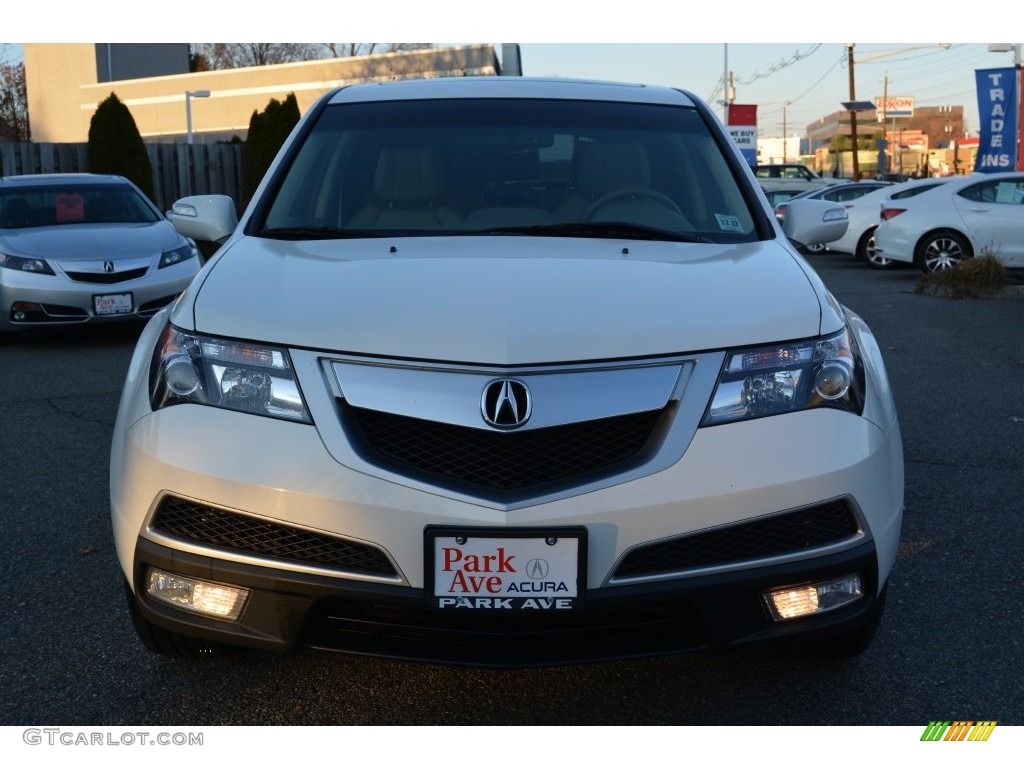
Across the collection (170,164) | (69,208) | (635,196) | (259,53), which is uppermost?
(259,53)

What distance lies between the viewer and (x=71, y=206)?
10516 millimetres

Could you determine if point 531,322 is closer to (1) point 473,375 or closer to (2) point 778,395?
(1) point 473,375

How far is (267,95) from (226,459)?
57662 mm

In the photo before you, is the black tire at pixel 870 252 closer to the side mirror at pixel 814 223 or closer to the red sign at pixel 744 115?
the side mirror at pixel 814 223

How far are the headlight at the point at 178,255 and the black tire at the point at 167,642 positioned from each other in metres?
7.11

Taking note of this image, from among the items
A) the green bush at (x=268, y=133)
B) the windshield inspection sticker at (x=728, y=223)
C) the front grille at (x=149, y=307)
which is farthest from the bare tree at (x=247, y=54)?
the windshield inspection sticker at (x=728, y=223)

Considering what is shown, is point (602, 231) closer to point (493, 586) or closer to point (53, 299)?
point (493, 586)

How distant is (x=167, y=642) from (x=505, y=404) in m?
1.16

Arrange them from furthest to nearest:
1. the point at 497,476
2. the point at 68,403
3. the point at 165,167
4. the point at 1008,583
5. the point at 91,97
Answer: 1. the point at 91,97
2. the point at 165,167
3. the point at 68,403
4. the point at 1008,583
5. the point at 497,476

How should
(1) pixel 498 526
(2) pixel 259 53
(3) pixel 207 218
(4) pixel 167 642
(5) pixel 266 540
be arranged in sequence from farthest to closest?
(2) pixel 259 53
(3) pixel 207 218
(4) pixel 167 642
(5) pixel 266 540
(1) pixel 498 526

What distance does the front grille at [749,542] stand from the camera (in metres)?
2.49

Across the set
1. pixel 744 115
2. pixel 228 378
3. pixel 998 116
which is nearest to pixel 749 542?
pixel 228 378

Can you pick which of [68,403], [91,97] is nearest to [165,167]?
[68,403]

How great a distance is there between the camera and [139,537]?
104 inches
